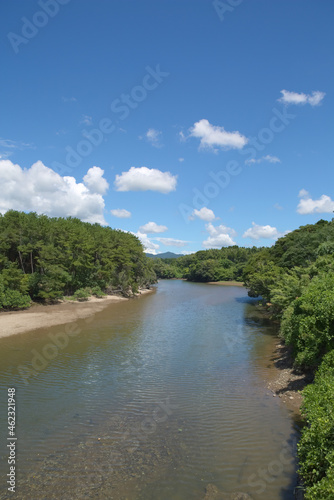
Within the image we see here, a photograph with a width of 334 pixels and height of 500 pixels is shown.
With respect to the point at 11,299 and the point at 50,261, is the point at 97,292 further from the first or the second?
the point at 11,299

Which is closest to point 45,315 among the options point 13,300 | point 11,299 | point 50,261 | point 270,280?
point 13,300

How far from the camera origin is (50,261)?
42.0 meters

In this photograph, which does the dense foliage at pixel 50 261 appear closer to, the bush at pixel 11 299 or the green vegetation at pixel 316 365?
the bush at pixel 11 299

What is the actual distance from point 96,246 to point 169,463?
4893cm

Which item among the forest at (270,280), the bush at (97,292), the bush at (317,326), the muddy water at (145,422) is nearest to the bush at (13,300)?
the forest at (270,280)

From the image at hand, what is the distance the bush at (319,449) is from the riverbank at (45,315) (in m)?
25.0

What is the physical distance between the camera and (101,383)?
1641cm

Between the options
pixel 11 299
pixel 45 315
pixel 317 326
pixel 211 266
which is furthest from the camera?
pixel 211 266

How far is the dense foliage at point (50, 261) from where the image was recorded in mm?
37844

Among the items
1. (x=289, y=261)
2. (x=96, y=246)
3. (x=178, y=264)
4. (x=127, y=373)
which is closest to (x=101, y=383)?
(x=127, y=373)

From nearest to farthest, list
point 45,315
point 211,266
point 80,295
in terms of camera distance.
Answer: point 45,315 < point 80,295 < point 211,266

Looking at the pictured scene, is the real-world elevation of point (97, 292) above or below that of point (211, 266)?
below

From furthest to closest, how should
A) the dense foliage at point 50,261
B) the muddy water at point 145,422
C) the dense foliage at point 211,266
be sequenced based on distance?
the dense foliage at point 211,266 → the dense foliage at point 50,261 → the muddy water at point 145,422

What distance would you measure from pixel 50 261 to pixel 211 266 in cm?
8682
